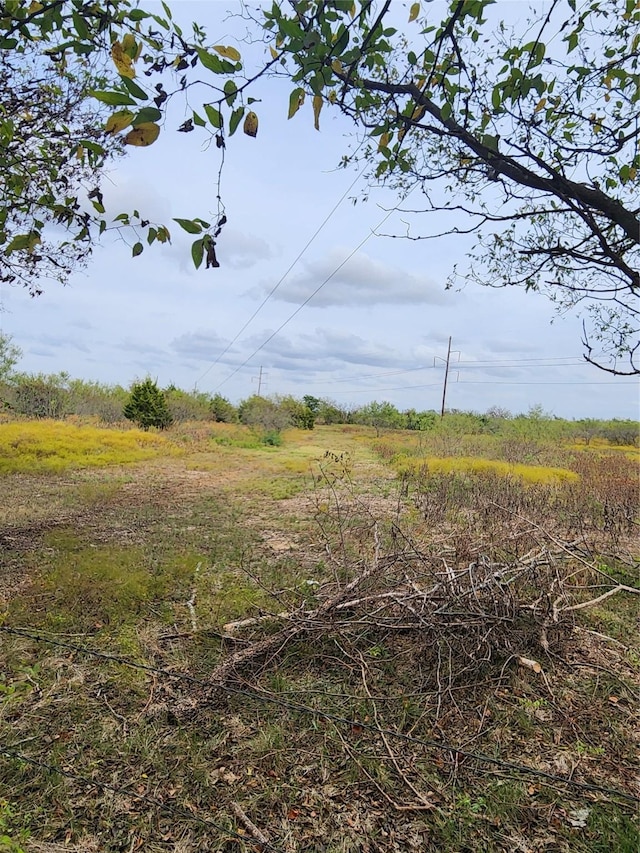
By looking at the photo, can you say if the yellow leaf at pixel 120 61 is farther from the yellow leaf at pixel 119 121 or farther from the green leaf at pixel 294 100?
the green leaf at pixel 294 100

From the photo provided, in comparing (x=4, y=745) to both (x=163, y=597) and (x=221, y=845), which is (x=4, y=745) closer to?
(x=221, y=845)

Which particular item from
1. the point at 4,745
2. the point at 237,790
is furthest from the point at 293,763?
the point at 4,745

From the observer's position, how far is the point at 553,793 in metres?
1.91

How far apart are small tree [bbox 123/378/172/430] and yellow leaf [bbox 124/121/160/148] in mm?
17345

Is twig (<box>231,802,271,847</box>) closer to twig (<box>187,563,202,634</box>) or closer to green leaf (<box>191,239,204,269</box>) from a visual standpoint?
twig (<box>187,563,202,634</box>)

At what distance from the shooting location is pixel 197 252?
0.75 metres

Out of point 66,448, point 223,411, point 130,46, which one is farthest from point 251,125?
point 223,411

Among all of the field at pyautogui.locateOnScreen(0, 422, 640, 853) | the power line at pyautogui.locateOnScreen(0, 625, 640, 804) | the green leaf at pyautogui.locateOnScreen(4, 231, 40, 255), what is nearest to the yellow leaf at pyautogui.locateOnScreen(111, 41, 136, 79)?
the green leaf at pyautogui.locateOnScreen(4, 231, 40, 255)

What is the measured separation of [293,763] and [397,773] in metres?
0.45

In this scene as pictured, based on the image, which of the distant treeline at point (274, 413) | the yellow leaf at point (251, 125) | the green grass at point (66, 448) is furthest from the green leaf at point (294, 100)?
the distant treeline at point (274, 413)

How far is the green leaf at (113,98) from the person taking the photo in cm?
59

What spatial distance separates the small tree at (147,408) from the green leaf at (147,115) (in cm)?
1741

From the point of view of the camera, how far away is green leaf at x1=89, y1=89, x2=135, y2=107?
588 millimetres

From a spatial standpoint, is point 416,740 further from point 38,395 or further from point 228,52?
point 38,395
